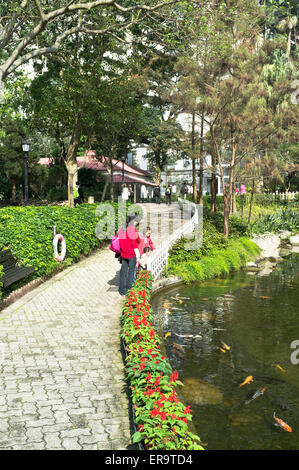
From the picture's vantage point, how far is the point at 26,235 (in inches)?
479

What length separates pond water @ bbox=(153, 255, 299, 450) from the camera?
19.7ft

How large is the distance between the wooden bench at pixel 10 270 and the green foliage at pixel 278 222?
59.8ft

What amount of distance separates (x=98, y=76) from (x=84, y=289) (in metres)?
15.8

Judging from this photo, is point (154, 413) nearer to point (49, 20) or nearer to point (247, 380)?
point (247, 380)

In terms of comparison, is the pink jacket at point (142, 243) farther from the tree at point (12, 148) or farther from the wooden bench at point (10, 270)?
the tree at point (12, 148)

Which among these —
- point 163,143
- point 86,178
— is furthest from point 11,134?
point 163,143

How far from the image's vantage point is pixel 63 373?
6652 millimetres

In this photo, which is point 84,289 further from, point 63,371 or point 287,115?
point 287,115

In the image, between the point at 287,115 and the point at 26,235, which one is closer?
the point at 26,235

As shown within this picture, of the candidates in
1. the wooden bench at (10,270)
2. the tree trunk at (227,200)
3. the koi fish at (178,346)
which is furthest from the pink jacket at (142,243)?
the tree trunk at (227,200)

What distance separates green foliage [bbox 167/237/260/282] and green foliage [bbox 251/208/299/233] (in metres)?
6.24

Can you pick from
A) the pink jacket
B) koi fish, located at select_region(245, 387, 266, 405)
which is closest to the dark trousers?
the pink jacket

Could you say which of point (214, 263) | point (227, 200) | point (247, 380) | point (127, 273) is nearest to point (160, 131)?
point (227, 200)

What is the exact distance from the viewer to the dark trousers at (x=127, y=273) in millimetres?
11594
